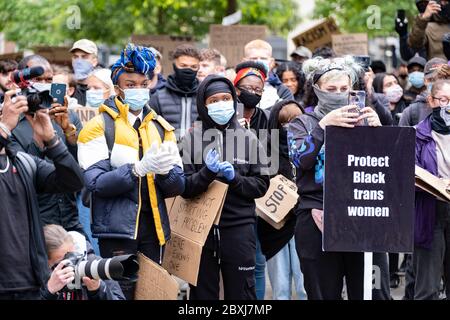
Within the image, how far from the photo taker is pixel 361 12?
2408cm

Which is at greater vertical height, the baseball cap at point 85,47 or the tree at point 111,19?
the tree at point 111,19

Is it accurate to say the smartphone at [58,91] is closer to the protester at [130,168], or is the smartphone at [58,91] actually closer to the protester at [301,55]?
the protester at [130,168]

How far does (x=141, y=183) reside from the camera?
8.02 metres

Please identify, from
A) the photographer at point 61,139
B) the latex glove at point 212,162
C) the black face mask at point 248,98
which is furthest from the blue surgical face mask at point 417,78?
the latex glove at point 212,162

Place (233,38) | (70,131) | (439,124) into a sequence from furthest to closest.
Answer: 1. (233,38)
2. (439,124)
3. (70,131)

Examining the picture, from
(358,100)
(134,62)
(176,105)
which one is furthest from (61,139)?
(176,105)

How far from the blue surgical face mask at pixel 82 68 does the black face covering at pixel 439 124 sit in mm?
3947

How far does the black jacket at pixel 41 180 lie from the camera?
6.73 metres

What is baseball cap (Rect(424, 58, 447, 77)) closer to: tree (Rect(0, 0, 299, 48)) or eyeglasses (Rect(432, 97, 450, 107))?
eyeglasses (Rect(432, 97, 450, 107))

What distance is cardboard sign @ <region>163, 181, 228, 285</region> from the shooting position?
27.7ft

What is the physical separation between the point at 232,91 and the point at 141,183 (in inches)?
47.1

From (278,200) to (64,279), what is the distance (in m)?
3.45

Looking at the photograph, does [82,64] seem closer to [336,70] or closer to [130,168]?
[130,168]
